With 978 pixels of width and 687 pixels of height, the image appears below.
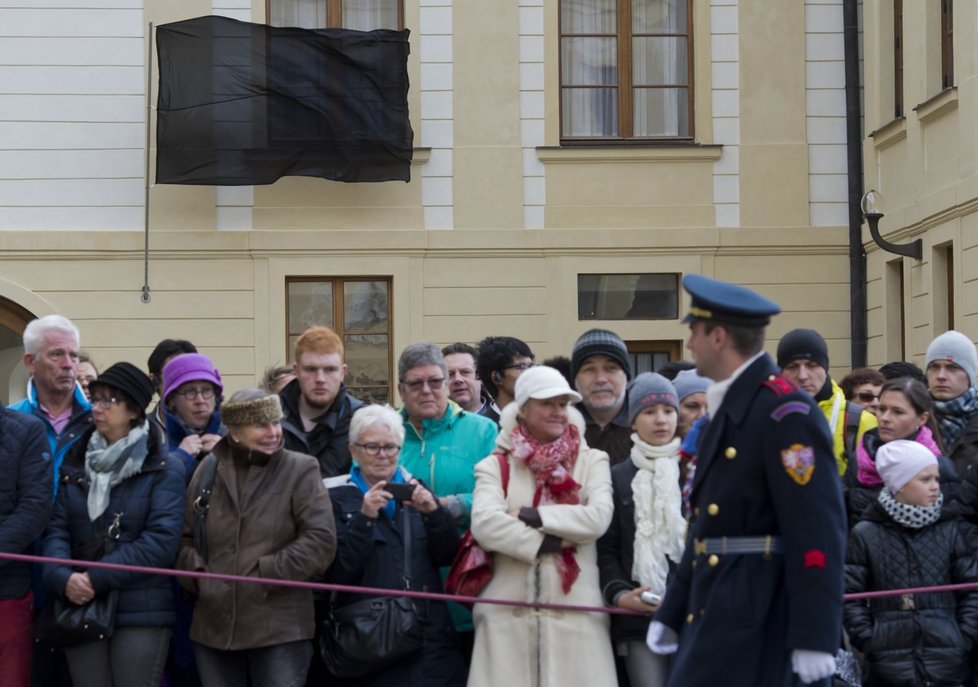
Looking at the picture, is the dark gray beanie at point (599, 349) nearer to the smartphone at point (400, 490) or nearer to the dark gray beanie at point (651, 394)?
the dark gray beanie at point (651, 394)

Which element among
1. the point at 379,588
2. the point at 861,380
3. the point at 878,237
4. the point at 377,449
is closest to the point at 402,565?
the point at 379,588

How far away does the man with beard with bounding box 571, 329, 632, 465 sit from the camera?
7.18m

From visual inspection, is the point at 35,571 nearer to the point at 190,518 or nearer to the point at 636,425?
the point at 190,518

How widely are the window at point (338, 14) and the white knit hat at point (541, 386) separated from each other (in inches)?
409

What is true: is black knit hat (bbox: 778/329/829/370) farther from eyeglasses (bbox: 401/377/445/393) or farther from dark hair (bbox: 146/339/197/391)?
dark hair (bbox: 146/339/197/391)

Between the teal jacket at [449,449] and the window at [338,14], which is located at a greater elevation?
the window at [338,14]

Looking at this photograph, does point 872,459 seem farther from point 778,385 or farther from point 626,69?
point 626,69

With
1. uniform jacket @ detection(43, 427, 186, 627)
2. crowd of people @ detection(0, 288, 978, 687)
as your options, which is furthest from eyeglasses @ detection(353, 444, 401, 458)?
uniform jacket @ detection(43, 427, 186, 627)

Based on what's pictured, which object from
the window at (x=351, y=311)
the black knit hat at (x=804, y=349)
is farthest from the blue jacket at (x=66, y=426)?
the window at (x=351, y=311)

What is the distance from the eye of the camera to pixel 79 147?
16078 mm

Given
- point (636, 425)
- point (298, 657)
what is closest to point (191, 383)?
point (298, 657)

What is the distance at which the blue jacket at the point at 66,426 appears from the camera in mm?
7141

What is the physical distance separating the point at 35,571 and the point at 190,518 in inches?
30.1

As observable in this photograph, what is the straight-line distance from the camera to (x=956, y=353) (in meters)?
8.34
